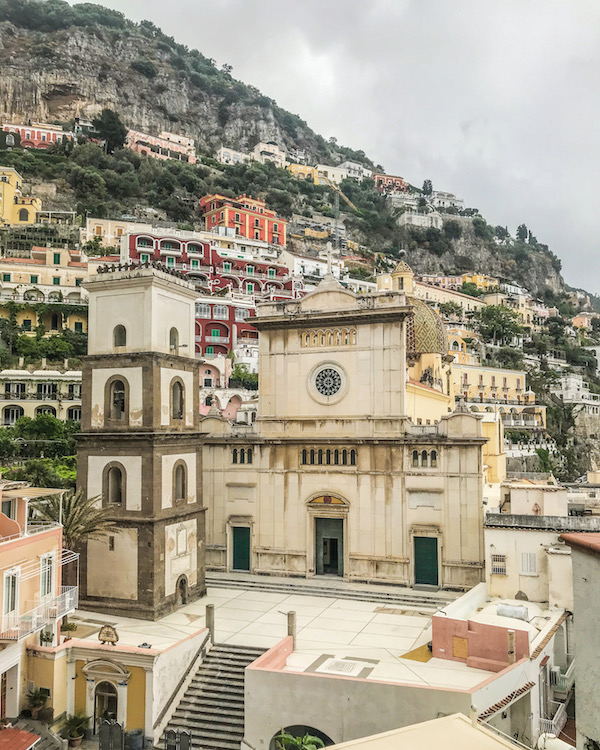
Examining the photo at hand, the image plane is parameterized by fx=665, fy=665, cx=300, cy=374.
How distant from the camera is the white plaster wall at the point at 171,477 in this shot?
26125 mm

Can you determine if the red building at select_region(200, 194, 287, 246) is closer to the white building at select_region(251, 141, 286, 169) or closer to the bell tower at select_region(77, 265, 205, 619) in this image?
the white building at select_region(251, 141, 286, 169)

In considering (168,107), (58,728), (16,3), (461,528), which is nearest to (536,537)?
(461,528)

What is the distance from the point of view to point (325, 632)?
23766 mm

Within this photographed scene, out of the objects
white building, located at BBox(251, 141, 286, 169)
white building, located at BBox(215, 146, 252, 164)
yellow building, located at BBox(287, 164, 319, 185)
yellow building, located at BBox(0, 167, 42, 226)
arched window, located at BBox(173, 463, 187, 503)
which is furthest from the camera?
yellow building, located at BBox(287, 164, 319, 185)

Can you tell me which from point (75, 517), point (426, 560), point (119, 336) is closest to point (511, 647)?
point (426, 560)

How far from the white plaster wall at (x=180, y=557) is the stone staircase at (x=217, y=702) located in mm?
4169

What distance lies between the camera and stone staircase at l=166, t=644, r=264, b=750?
1988 centimetres

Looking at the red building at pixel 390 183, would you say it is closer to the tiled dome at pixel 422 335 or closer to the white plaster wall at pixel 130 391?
the tiled dome at pixel 422 335

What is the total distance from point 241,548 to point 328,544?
428 cm

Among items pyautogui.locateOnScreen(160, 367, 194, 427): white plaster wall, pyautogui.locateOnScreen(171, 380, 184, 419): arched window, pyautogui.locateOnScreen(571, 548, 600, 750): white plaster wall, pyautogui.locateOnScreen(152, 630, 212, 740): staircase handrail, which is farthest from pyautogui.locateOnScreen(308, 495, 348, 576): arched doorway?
pyautogui.locateOnScreen(571, 548, 600, 750): white plaster wall

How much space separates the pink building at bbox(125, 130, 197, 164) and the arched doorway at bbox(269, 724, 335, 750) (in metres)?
119

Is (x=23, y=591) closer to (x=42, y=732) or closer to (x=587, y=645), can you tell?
(x=42, y=732)

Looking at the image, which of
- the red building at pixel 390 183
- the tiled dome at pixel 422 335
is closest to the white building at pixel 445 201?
the red building at pixel 390 183

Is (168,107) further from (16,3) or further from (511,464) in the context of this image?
(511,464)
